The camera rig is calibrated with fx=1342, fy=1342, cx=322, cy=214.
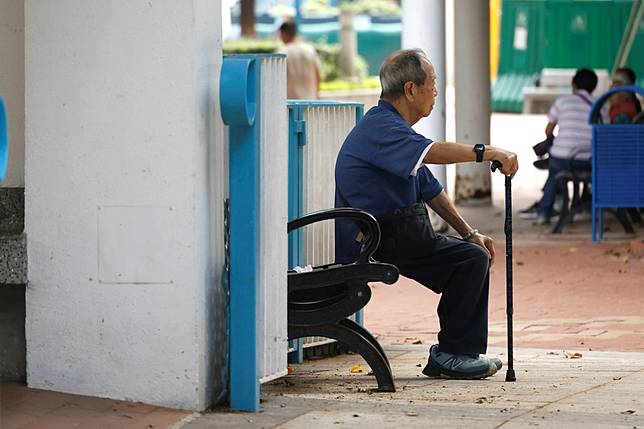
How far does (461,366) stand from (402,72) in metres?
1.38

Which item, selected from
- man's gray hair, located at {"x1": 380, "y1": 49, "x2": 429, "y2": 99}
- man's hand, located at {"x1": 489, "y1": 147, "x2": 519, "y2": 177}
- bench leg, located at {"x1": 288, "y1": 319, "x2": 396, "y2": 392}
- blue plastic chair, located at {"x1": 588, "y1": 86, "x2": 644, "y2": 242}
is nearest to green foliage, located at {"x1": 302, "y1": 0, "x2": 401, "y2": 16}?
blue plastic chair, located at {"x1": 588, "y1": 86, "x2": 644, "y2": 242}

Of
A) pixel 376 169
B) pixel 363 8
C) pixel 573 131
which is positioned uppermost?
pixel 363 8

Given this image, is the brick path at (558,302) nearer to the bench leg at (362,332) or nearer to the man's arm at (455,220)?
the man's arm at (455,220)

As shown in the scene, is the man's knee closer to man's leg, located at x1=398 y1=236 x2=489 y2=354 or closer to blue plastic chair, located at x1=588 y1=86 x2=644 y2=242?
man's leg, located at x1=398 y1=236 x2=489 y2=354

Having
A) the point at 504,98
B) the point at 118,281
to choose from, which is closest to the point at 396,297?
the point at 118,281

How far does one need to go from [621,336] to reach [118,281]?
3.69 meters

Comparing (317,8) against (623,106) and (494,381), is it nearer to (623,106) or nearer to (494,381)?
(623,106)

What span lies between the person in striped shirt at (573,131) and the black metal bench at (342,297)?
7.03m

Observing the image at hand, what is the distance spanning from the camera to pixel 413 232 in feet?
20.1

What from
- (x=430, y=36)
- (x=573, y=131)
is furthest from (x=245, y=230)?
(x=573, y=131)

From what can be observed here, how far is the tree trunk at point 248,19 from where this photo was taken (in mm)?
33156

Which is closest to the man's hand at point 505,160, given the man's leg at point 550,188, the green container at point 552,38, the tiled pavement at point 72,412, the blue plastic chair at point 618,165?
the tiled pavement at point 72,412

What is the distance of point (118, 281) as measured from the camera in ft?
17.0

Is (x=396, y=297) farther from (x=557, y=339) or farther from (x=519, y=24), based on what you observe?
(x=519, y=24)
